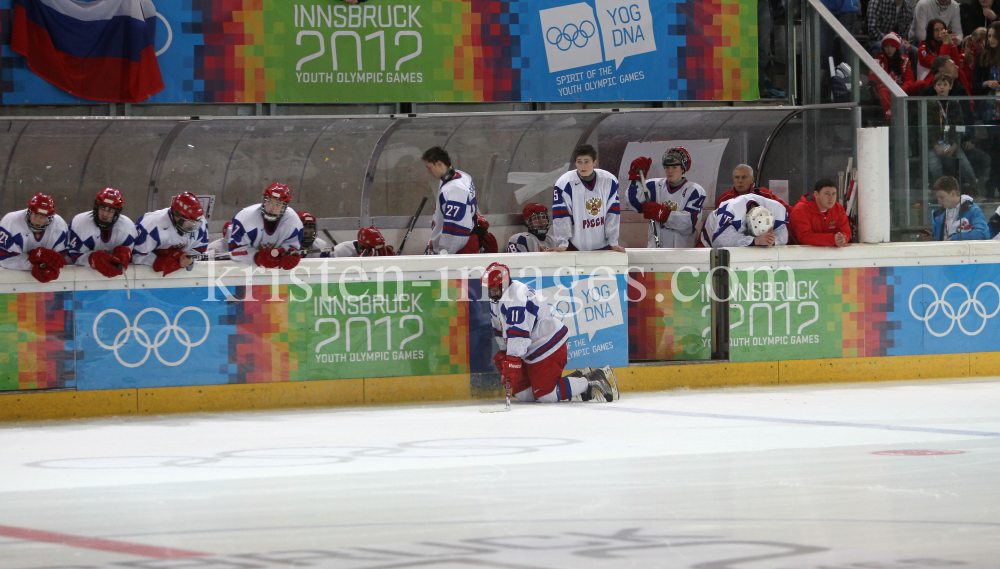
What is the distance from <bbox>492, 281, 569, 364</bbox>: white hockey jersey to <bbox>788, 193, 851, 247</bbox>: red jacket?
222cm

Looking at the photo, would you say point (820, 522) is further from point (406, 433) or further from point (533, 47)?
point (533, 47)

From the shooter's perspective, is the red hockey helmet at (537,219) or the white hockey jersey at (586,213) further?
the red hockey helmet at (537,219)

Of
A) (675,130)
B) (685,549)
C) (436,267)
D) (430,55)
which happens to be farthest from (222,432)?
(675,130)

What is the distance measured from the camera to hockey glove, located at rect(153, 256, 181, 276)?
7.18 metres

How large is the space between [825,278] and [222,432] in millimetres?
4732

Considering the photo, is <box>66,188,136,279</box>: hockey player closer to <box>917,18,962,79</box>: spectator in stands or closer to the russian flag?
the russian flag

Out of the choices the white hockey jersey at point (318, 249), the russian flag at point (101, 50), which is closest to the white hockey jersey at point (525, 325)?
the white hockey jersey at point (318, 249)

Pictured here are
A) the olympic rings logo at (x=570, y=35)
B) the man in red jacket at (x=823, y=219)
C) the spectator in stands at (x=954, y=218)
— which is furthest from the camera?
the olympic rings logo at (x=570, y=35)

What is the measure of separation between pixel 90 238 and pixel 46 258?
0.32m

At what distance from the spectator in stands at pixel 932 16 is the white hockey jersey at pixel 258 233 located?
6.88 metres

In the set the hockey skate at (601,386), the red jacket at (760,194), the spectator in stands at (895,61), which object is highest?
the spectator in stands at (895,61)

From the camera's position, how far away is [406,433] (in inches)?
245

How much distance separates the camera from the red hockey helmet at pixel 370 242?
343 inches

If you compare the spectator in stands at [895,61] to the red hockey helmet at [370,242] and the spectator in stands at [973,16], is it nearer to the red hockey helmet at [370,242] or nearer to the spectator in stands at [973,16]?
the spectator in stands at [973,16]
